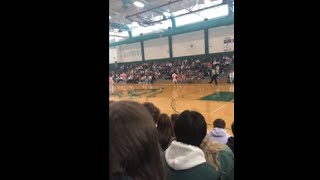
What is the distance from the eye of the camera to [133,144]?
0.66 metres

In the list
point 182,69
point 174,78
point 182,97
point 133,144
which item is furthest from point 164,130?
point 182,69

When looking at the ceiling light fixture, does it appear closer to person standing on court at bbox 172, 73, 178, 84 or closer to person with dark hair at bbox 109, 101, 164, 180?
person with dark hair at bbox 109, 101, 164, 180

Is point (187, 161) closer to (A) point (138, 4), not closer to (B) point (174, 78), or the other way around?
(A) point (138, 4)

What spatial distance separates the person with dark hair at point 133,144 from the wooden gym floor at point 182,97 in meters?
1.53

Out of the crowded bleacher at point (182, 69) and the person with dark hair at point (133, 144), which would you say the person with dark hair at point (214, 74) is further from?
the person with dark hair at point (133, 144)

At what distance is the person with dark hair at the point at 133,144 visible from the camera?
621 millimetres

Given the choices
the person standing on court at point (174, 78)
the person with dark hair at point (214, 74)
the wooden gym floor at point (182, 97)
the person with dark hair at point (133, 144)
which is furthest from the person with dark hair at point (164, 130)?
the person standing on court at point (174, 78)

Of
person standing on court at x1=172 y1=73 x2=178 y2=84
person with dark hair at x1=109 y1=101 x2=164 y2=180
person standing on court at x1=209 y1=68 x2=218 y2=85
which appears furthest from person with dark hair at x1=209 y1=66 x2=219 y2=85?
person with dark hair at x1=109 y1=101 x2=164 y2=180

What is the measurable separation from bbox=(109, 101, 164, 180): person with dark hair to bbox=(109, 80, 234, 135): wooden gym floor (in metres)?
1.53
